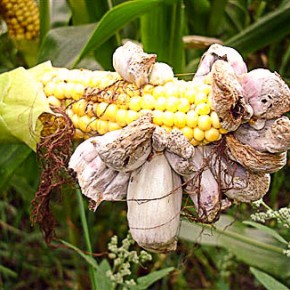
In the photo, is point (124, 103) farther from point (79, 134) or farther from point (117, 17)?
point (117, 17)

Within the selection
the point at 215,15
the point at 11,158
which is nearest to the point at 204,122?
the point at 11,158

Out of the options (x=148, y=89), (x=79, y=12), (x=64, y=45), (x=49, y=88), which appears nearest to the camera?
(x=148, y=89)

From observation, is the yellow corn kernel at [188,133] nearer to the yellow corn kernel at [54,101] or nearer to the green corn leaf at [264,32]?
the yellow corn kernel at [54,101]

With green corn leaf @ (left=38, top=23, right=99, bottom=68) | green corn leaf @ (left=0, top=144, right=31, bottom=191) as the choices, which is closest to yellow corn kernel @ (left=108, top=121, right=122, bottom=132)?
green corn leaf @ (left=0, top=144, right=31, bottom=191)

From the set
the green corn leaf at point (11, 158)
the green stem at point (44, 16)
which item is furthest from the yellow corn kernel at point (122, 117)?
the green stem at point (44, 16)

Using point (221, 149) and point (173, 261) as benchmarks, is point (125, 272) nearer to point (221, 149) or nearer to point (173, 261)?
point (221, 149)

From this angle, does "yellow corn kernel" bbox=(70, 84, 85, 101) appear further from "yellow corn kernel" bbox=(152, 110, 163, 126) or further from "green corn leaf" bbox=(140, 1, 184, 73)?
"green corn leaf" bbox=(140, 1, 184, 73)

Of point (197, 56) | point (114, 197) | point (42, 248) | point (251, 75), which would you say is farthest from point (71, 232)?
point (251, 75)

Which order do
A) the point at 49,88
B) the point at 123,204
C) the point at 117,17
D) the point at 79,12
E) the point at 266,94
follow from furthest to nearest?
1. the point at 123,204
2. the point at 79,12
3. the point at 117,17
4. the point at 49,88
5. the point at 266,94
